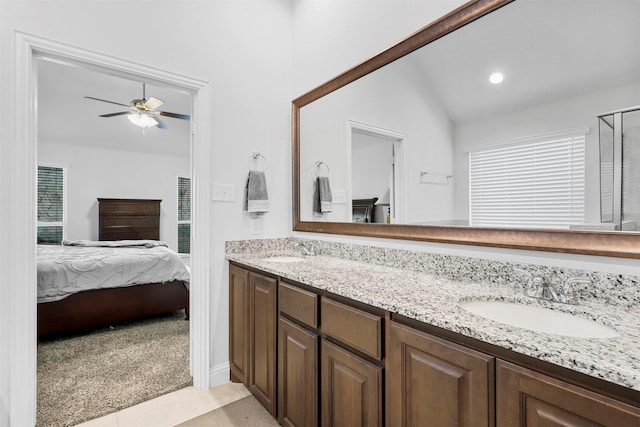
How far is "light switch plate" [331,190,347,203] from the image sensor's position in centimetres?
215

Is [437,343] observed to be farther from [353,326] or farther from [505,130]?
[505,130]

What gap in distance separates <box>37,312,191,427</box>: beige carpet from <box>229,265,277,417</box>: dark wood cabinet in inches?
19.3

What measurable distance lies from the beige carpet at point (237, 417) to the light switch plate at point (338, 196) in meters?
1.40

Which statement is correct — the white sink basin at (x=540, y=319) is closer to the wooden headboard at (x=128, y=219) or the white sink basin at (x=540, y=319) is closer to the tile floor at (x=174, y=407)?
the tile floor at (x=174, y=407)

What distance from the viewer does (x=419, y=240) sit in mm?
1614

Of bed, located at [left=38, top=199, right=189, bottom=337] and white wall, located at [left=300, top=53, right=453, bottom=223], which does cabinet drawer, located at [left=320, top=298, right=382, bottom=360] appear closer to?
white wall, located at [left=300, top=53, right=453, bottom=223]

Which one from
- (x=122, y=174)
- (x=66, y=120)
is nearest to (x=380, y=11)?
(x=66, y=120)

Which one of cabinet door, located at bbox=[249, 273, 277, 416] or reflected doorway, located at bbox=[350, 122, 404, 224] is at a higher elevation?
reflected doorway, located at bbox=[350, 122, 404, 224]

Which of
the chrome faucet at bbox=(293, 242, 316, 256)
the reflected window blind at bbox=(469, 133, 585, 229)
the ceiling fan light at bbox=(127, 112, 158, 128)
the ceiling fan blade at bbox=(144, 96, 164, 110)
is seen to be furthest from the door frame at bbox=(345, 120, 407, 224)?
the ceiling fan light at bbox=(127, 112, 158, 128)

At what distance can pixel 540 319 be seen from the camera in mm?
1007

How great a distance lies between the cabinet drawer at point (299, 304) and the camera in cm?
137

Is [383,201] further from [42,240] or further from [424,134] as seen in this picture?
[42,240]

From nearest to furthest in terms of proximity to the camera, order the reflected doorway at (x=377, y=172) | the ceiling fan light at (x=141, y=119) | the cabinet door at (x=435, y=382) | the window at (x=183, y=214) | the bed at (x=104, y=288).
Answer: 1. the cabinet door at (x=435, y=382)
2. the reflected doorway at (x=377, y=172)
3. the bed at (x=104, y=288)
4. the ceiling fan light at (x=141, y=119)
5. the window at (x=183, y=214)

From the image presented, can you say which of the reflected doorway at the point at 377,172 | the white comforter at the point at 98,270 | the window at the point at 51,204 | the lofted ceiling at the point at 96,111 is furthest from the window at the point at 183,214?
the reflected doorway at the point at 377,172
